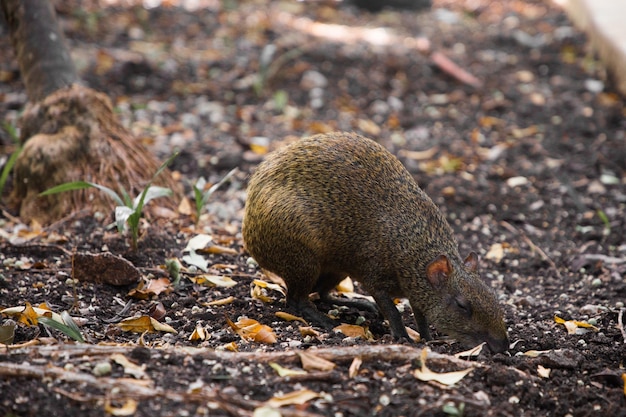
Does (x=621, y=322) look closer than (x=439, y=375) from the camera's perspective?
No

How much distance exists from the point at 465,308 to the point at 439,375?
0.94 meters

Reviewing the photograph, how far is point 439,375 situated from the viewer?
344 centimetres

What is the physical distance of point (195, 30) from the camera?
1086 cm

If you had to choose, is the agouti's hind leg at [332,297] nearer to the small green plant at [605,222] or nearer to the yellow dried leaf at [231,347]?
the yellow dried leaf at [231,347]

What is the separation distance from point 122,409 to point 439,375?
1.31 metres

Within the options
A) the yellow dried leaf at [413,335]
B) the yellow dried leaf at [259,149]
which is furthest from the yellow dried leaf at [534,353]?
the yellow dried leaf at [259,149]

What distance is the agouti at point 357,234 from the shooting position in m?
4.47

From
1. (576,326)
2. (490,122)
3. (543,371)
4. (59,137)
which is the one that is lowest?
(576,326)

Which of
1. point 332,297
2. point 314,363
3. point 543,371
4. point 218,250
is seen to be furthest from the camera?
point 218,250

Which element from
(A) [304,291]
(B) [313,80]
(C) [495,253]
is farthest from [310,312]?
(B) [313,80]

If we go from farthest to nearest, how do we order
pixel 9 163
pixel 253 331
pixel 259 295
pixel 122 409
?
1. pixel 9 163
2. pixel 259 295
3. pixel 253 331
4. pixel 122 409

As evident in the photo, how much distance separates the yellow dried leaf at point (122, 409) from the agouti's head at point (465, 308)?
189cm

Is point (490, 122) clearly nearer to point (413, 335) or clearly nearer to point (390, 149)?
point (390, 149)

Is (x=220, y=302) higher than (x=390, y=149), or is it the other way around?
(x=390, y=149)
